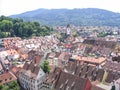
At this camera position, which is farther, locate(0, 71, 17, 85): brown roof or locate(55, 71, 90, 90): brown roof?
locate(0, 71, 17, 85): brown roof

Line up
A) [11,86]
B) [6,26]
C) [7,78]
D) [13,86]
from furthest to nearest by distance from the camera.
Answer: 1. [6,26]
2. [7,78]
3. [13,86]
4. [11,86]

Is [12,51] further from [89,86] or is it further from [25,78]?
[89,86]

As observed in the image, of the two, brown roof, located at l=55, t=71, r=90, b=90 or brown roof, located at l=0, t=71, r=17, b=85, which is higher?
brown roof, located at l=55, t=71, r=90, b=90

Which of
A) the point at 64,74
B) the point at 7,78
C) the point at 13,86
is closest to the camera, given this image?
the point at 64,74

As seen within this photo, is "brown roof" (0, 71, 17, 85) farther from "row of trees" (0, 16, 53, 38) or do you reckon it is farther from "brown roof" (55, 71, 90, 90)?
"row of trees" (0, 16, 53, 38)

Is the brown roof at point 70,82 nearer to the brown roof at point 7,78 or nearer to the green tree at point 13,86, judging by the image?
the green tree at point 13,86

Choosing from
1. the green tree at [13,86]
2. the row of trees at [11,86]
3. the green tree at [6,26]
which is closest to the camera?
the row of trees at [11,86]

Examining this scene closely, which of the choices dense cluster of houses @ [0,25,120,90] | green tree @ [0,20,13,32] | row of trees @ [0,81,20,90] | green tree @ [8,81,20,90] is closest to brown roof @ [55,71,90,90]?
dense cluster of houses @ [0,25,120,90]

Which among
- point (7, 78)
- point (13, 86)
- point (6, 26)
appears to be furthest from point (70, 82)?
point (6, 26)

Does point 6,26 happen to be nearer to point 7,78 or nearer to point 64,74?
point 7,78

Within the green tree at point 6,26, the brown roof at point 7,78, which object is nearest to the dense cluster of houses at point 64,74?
the brown roof at point 7,78

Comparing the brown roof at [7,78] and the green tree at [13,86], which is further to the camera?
the brown roof at [7,78]
